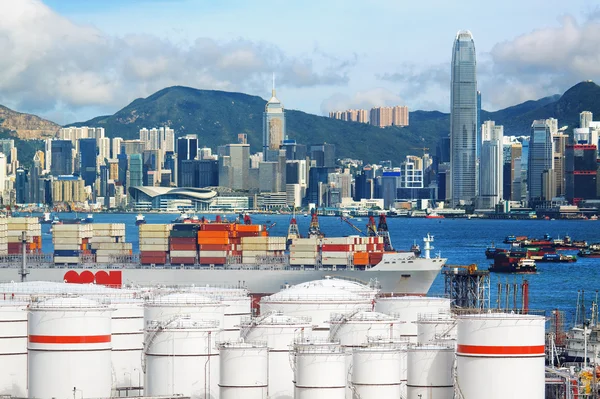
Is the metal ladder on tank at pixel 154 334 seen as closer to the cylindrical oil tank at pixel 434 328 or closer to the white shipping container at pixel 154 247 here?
the cylindrical oil tank at pixel 434 328

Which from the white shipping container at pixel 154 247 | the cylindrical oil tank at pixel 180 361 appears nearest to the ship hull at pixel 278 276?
the white shipping container at pixel 154 247

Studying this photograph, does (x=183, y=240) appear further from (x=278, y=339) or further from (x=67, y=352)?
(x=67, y=352)

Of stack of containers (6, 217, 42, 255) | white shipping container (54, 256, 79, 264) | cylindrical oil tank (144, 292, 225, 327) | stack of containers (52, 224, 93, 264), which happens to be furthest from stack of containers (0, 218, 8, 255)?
cylindrical oil tank (144, 292, 225, 327)

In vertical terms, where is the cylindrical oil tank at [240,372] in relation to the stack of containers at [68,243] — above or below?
below

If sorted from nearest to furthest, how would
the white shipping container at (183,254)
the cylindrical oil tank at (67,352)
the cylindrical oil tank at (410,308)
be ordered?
the cylindrical oil tank at (67,352) < the cylindrical oil tank at (410,308) < the white shipping container at (183,254)

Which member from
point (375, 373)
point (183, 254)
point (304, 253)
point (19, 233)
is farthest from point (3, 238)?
point (375, 373)
